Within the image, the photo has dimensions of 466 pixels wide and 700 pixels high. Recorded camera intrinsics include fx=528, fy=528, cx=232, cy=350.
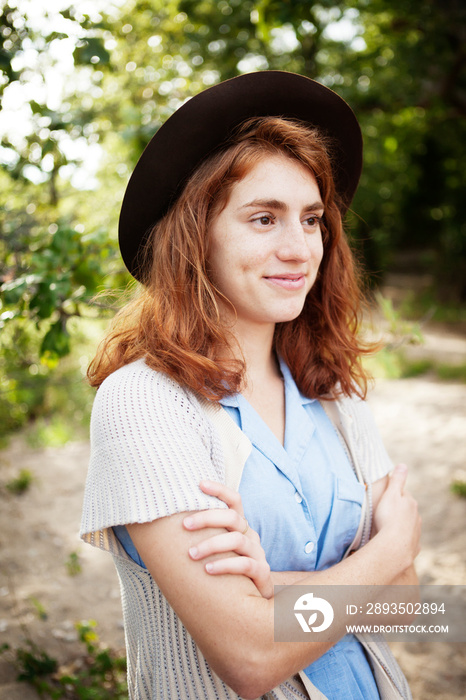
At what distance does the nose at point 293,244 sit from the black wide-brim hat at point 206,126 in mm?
335

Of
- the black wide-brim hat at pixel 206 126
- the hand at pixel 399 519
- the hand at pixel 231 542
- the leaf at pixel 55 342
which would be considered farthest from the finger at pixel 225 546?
the leaf at pixel 55 342

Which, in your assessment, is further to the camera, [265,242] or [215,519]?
[265,242]

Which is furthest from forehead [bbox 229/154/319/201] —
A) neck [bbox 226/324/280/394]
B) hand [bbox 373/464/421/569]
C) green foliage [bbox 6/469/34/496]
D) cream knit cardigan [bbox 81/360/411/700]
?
green foliage [bbox 6/469/34/496]

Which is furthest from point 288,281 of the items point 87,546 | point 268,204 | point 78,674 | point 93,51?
point 87,546

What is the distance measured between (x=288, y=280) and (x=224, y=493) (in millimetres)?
670

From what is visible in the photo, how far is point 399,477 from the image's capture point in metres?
1.78

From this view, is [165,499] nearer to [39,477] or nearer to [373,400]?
[39,477]

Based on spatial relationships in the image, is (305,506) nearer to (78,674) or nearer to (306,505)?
(306,505)

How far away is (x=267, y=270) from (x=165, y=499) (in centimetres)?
72

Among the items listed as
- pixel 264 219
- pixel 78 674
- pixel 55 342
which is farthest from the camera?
pixel 78 674

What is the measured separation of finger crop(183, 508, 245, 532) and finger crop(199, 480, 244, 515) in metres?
0.03

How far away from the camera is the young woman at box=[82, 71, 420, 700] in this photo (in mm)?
1190

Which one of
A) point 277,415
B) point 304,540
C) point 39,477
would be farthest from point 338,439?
point 39,477

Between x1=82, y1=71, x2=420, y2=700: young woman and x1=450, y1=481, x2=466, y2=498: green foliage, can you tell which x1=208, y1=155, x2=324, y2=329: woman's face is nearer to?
x1=82, y1=71, x2=420, y2=700: young woman
